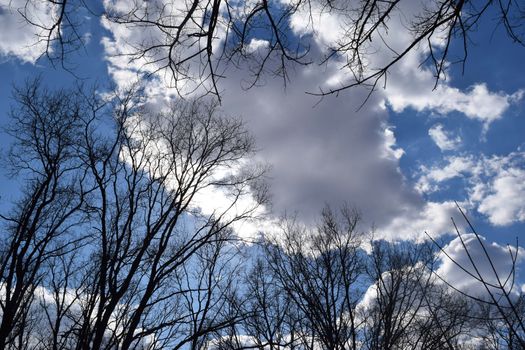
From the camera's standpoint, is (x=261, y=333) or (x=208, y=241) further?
(x=261, y=333)

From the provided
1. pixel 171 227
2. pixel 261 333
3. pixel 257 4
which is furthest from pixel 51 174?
pixel 261 333

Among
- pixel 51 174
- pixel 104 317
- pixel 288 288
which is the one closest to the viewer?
pixel 104 317

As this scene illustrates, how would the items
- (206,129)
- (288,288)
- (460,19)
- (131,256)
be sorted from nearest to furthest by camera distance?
1. (460,19)
2. (131,256)
3. (206,129)
4. (288,288)

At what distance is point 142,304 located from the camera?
7.50m

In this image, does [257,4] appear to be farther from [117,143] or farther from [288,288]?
[288,288]

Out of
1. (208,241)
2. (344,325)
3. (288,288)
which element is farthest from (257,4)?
(344,325)

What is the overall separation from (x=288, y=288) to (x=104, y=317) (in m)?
6.28

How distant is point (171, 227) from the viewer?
8.53 m

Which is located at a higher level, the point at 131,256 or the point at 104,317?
the point at 131,256

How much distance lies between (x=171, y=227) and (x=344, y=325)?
7.34 meters

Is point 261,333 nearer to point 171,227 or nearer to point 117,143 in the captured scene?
point 171,227

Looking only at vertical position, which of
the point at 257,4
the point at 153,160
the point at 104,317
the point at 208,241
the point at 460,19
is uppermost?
the point at 153,160

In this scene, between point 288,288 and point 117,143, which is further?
point 288,288

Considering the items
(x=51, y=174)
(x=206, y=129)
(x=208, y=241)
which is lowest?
(x=208, y=241)
